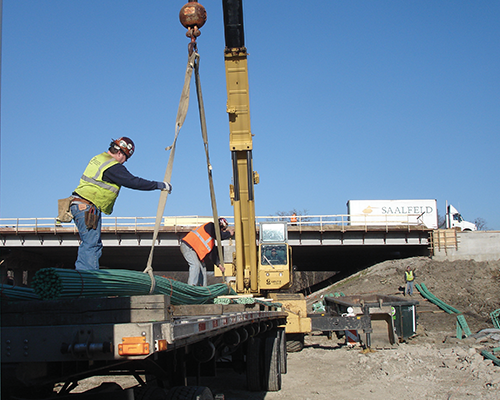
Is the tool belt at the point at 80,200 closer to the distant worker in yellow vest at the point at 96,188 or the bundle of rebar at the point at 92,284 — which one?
the distant worker in yellow vest at the point at 96,188

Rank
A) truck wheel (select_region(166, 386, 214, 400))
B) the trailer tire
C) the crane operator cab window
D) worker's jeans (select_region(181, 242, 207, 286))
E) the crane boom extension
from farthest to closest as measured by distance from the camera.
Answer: the crane operator cab window, the crane boom extension, worker's jeans (select_region(181, 242, 207, 286)), the trailer tire, truck wheel (select_region(166, 386, 214, 400))

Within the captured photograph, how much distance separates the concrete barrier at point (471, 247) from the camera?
107 feet

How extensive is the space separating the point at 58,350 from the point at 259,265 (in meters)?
12.4

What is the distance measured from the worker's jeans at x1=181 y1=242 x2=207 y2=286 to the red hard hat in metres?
3.07

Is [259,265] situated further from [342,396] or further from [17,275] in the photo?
[17,275]

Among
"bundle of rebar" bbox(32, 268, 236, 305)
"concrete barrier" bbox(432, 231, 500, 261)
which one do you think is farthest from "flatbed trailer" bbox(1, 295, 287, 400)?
"concrete barrier" bbox(432, 231, 500, 261)

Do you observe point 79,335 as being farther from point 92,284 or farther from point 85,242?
point 85,242

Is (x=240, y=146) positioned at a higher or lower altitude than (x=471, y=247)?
higher

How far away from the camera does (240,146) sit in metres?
12.2

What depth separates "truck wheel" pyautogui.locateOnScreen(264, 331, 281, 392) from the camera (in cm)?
809

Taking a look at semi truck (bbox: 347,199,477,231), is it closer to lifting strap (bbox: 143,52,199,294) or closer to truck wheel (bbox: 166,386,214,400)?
lifting strap (bbox: 143,52,199,294)

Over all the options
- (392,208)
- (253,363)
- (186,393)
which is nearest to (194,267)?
(253,363)

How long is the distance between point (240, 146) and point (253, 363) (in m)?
5.79

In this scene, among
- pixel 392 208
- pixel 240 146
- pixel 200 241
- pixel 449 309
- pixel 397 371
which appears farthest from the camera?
pixel 392 208
